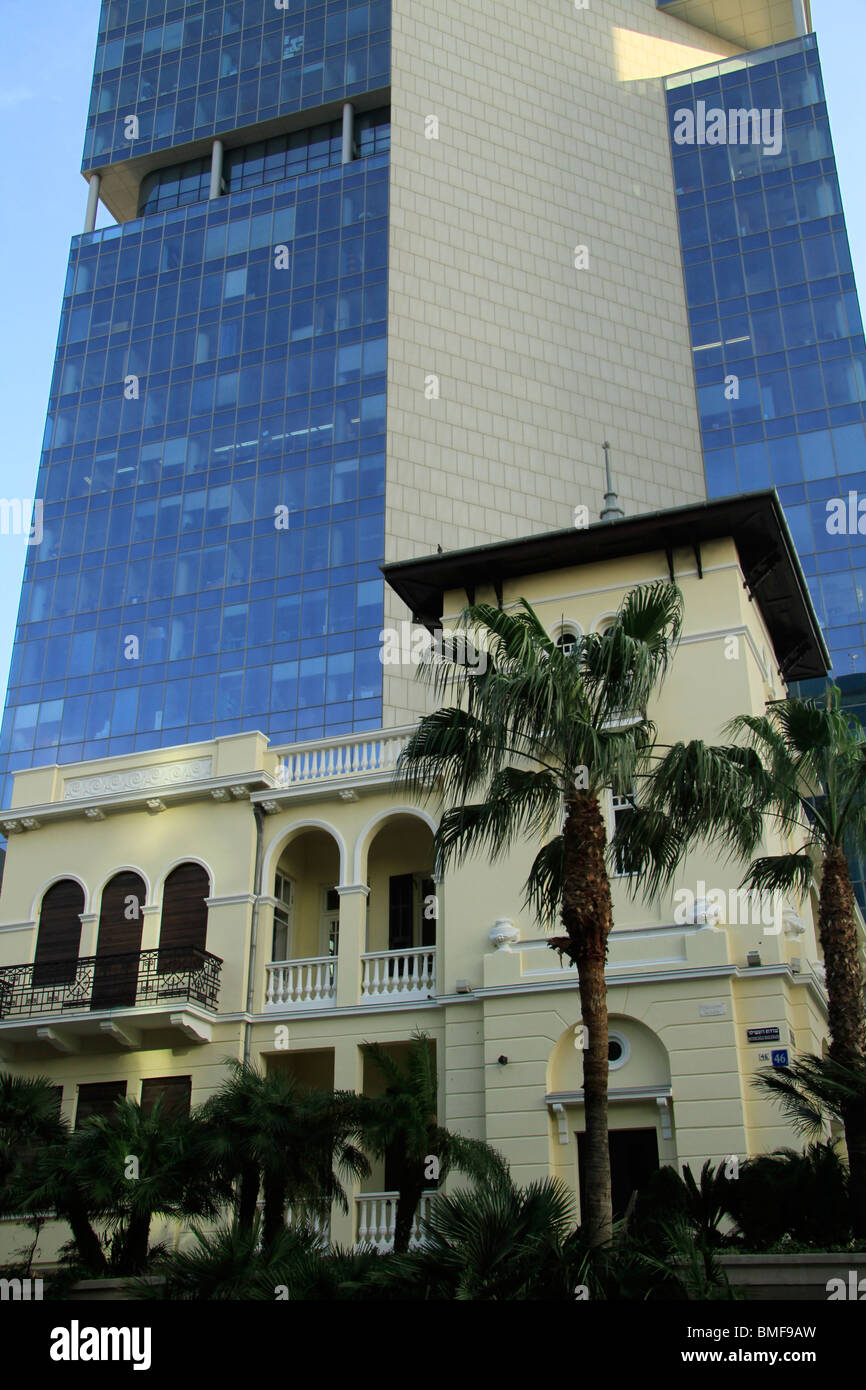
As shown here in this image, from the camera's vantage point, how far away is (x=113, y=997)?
25.6 m

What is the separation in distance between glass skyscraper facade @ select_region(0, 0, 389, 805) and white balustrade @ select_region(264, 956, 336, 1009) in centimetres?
3628

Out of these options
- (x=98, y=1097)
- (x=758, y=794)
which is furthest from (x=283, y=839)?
(x=758, y=794)

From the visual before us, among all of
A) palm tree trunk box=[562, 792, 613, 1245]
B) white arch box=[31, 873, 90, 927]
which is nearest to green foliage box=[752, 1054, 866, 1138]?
palm tree trunk box=[562, 792, 613, 1245]

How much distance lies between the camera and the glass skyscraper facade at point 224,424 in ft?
217

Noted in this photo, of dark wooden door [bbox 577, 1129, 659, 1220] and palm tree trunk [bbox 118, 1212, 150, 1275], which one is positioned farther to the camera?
dark wooden door [bbox 577, 1129, 659, 1220]

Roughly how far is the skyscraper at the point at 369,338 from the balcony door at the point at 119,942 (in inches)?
1358

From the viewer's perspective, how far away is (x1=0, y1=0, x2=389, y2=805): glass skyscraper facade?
217 feet

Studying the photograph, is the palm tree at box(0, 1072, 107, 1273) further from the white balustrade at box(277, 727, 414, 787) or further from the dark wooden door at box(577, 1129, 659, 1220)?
the white balustrade at box(277, 727, 414, 787)

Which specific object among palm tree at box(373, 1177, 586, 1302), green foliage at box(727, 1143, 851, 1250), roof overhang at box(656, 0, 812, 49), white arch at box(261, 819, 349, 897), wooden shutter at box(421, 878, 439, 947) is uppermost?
roof overhang at box(656, 0, 812, 49)

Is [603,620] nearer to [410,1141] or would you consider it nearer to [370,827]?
[370,827]

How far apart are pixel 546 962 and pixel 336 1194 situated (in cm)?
625

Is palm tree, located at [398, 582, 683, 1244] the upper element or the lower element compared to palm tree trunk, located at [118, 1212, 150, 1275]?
upper
